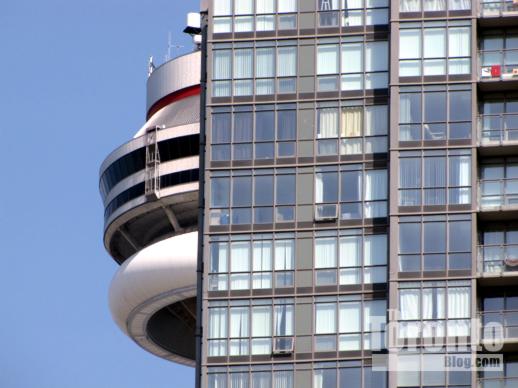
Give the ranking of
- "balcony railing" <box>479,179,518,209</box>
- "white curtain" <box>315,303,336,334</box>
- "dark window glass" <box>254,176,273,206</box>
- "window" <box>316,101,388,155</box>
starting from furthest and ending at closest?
"window" <box>316,101,388,155</box> < "dark window glass" <box>254,176,273,206</box> < "balcony railing" <box>479,179,518,209</box> < "white curtain" <box>315,303,336,334</box>

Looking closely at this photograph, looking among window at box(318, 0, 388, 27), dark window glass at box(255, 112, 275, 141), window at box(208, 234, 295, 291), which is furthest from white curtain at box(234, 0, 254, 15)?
window at box(208, 234, 295, 291)

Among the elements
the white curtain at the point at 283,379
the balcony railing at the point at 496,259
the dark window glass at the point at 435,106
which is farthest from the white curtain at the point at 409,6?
the white curtain at the point at 283,379

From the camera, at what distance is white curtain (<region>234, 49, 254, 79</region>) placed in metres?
93.6

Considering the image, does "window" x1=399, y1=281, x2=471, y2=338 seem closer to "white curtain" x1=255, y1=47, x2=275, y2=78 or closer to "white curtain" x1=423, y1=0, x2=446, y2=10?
"white curtain" x1=255, y1=47, x2=275, y2=78

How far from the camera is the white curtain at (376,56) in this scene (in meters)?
92.4

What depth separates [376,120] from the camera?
301 feet

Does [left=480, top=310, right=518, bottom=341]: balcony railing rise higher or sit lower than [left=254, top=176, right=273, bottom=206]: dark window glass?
lower

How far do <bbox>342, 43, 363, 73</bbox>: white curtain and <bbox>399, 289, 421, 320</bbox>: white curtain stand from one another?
980 centimetres

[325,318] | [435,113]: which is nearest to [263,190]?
[325,318]

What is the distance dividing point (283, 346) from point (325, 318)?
1.90 meters

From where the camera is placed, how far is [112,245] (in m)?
128

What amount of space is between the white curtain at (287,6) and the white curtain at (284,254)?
9.80 meters

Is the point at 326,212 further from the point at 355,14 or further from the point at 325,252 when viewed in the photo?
the point at 355,14

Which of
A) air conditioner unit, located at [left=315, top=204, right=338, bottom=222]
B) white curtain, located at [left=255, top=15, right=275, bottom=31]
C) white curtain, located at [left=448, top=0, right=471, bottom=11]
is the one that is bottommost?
air conditioner unit, located at [left=315, top=204, right=338, bottom=222]
